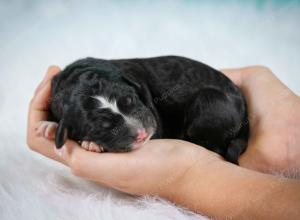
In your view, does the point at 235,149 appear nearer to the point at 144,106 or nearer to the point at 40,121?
the point at 144,106

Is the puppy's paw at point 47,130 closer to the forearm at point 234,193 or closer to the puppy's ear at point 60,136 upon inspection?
the puppy's ear at point 60,136

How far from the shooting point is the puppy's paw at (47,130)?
3.04 m

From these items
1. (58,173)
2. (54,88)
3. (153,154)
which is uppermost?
(54,88)

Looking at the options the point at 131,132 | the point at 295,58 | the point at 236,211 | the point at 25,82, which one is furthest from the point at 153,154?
the point at 295,58

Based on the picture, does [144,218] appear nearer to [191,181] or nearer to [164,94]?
[191,181]

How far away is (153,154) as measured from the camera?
2781 mm

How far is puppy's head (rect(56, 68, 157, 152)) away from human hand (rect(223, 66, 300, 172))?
84 cm

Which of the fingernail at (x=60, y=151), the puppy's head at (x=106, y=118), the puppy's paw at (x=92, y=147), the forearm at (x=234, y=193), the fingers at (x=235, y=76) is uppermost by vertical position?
the puppy's head at (x=106, y=118)

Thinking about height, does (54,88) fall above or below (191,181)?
above

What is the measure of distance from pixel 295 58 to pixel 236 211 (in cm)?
293

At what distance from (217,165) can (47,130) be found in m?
1.07

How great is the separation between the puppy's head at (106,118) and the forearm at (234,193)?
38 centimetres

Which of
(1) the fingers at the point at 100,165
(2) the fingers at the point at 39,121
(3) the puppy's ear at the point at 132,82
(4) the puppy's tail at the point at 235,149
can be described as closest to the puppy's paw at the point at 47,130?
(2) the fingers at the point at 39,121

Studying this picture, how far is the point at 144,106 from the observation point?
3.02 m
